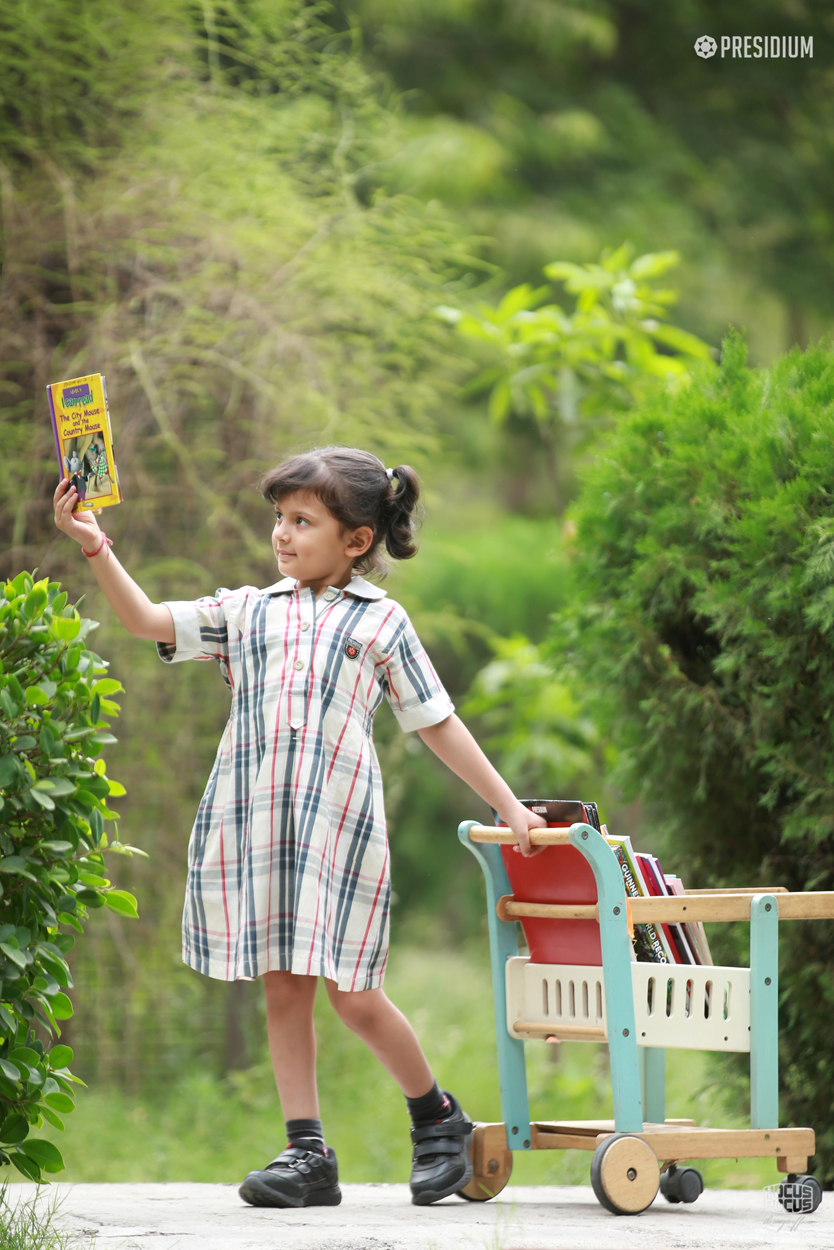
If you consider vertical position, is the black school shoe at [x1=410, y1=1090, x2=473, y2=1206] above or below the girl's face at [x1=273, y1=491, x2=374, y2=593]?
below

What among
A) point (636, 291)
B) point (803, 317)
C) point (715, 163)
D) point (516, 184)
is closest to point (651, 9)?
point (715, 163)

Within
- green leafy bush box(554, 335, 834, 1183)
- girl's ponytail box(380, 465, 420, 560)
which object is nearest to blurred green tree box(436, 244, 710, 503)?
green leafy bush box(554, 335, 834, 1183)

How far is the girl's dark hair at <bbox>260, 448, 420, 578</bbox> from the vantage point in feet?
8.04

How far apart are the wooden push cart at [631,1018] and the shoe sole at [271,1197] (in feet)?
1.06

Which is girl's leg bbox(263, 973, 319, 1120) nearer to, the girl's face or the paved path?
the paved path

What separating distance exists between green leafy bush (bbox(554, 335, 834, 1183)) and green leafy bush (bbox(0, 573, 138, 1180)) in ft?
4.38

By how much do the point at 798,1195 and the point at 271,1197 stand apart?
973 mm

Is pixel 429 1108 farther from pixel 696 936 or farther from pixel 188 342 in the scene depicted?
pixel 188 342

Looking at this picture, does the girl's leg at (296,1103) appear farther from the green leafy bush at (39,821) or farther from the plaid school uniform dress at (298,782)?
the green leafy bush at (39,821)

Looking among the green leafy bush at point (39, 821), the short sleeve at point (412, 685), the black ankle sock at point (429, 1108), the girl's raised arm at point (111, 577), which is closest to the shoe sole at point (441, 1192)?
the black ankle sock at point (429, 1108)

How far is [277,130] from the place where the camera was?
4195 mm

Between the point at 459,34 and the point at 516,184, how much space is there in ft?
4.29

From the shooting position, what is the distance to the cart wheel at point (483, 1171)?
2.49 metres

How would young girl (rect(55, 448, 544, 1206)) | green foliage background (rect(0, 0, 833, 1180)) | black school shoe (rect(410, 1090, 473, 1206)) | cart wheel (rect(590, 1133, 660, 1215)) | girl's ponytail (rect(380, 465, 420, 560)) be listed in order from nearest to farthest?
cart wheel (rect(590, 1133, 660, 1215)) < young girl (rect(55, 448, 544, 1206)) < black school shoe (rect(410, 1090, 473, 1206)) < girl's ponytail (rect(380, 465, 420, 560)) < green foliage background (rect(0, 0, 833, 1180))
